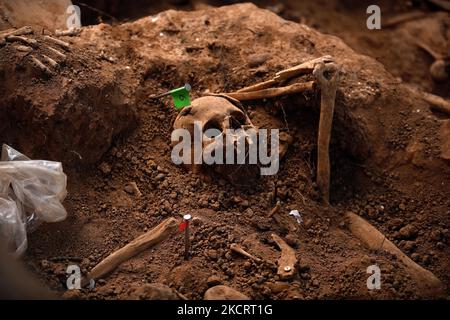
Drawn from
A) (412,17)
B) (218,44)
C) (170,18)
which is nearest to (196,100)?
(218,44)

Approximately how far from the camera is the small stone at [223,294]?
3064 mm

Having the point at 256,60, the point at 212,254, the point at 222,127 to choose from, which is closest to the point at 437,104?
the point at 256,60

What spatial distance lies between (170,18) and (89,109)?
3.79 ft

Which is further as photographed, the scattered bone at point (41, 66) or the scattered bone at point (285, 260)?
the scattered bone at point (41, 66)

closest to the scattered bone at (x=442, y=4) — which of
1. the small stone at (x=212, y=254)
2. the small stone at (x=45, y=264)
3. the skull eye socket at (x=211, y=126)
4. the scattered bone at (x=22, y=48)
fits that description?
the skull eye socket at (x=211, y=126)

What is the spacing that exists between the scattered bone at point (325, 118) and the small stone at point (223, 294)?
1.04 meters

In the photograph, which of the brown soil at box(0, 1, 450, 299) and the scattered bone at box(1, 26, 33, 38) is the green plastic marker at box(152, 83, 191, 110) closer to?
the brown soil at box(0, 1, 450, 299)

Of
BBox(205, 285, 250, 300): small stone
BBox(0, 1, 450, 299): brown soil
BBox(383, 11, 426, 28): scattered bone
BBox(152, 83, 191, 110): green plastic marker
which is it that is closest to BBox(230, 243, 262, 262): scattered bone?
BBox(0, 1, 450, 299): brown soil

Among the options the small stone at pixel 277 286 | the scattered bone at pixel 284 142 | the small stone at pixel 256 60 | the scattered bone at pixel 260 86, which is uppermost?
the small stone at pixel 256 60

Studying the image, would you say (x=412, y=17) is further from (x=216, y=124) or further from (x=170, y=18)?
(x=216, y=124)

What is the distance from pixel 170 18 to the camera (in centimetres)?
443

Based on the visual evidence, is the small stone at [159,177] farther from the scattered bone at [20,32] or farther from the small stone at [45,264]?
the scattered bone at [20,32]

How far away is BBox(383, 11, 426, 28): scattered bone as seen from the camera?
597 centimetres

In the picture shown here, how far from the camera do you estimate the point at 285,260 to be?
342cm
